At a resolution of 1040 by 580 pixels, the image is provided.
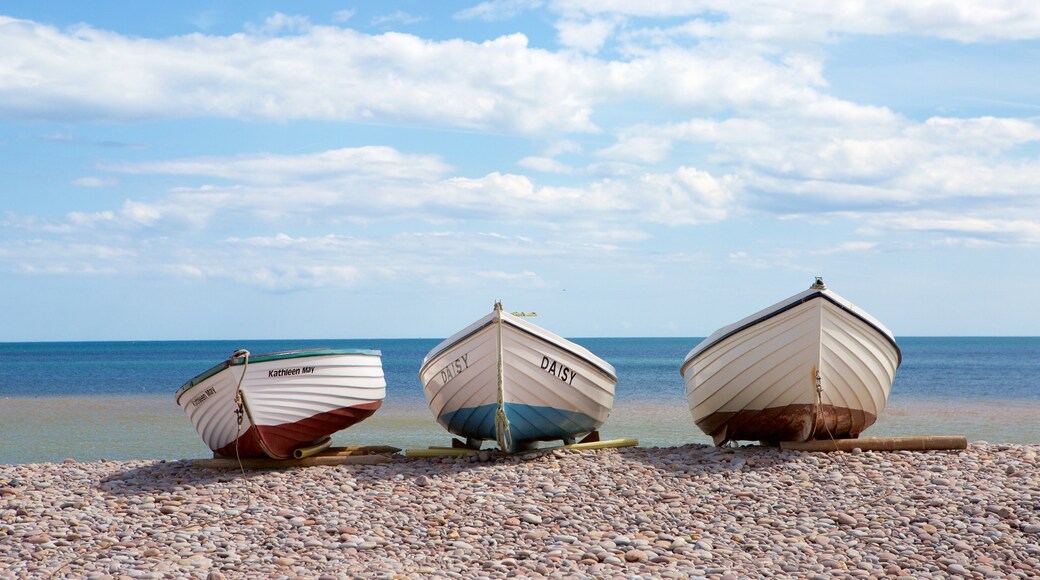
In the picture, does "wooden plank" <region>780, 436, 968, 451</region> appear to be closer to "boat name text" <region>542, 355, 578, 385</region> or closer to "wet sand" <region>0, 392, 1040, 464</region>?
"boat name text" <region>542, 355, 578, 385</region>

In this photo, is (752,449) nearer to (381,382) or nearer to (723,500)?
(723,500)

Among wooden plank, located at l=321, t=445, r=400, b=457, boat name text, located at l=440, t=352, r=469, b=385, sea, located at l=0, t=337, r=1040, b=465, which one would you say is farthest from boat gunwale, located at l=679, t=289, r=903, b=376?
sea, located at l=0, t=337, r=1040, b=465

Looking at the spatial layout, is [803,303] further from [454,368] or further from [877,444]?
[454,368]

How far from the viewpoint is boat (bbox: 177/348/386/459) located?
10.3 m

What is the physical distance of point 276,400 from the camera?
→ 34.2 ft

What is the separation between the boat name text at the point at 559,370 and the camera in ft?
34.9

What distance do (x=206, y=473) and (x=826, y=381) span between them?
261 inches

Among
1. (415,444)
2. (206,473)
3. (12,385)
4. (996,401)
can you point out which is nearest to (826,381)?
(206,473)

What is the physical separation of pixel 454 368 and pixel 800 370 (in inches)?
146

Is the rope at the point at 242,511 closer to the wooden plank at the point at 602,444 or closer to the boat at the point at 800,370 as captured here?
the wooden plank at the point at 602,444

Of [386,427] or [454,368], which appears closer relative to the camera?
[454,368]

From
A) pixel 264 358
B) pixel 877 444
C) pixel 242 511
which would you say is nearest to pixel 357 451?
pixel 264 358

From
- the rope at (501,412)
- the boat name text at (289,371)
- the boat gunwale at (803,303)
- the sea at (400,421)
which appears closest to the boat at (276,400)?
the boat name text at (289,371)

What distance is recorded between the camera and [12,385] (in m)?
50.2
